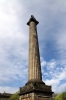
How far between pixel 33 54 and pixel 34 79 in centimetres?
271

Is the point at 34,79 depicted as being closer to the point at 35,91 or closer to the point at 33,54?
the point at 35,91

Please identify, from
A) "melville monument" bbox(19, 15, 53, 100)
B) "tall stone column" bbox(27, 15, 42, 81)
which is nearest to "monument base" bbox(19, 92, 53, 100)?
"melville monument" bbox(19, 15, 53, 100)

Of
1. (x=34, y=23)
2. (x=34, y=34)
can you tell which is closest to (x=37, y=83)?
(x=34, y=34)

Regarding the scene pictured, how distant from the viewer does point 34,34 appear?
17.8m

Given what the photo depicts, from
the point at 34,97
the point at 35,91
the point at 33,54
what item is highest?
the point at 33,54

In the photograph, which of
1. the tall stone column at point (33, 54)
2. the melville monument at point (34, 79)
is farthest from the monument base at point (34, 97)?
the tall stone column at point (33, 54)

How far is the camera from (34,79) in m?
15.3

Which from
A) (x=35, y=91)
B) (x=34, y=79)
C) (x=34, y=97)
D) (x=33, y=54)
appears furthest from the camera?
(x=33, y=54)

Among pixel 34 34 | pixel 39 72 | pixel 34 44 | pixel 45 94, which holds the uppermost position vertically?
pixel 34 34

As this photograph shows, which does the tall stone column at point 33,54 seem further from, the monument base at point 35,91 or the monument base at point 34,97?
the monument base at point 34,97

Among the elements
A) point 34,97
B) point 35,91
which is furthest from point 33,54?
point 34,97

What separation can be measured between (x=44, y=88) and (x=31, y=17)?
8587 millimetres

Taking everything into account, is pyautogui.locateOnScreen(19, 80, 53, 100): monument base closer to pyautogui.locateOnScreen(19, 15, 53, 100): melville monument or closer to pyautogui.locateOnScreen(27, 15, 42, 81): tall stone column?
pyautogui.locateOnScreen(19, 15, 53, 100): melville monument

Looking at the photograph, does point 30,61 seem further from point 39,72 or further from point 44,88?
point 44,88
